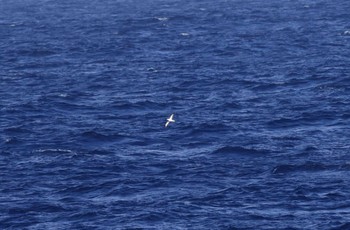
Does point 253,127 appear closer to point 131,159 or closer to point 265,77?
point 131,159

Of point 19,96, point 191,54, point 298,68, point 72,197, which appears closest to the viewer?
point 72,197

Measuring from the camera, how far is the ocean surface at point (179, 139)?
319ft

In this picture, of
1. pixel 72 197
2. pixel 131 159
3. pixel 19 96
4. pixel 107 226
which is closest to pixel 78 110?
pixel 19 96

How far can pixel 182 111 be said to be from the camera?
5404 inches

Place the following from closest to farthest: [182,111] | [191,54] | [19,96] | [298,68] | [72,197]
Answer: [72,197] < [182,111] < [19,96] < [298,68] < [191,54]

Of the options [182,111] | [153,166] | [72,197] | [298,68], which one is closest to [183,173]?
[153,166]

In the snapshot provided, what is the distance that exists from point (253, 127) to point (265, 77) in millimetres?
32768

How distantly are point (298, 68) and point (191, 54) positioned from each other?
27.3 meters

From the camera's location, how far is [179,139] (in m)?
122

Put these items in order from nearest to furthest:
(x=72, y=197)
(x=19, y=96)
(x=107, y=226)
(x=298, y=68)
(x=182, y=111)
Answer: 1. (x=107, y=226)
2. (x=72, y=197)
3. (x=182, y=111)
4. (x=19, y=96)
5. (x=298, y=68)

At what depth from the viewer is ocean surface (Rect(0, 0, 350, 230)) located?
319 ft

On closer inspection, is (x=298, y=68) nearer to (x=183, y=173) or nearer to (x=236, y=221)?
(x=183, y=173)

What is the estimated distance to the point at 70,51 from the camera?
192 m

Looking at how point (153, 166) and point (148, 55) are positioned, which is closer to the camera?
point (153, 166)
